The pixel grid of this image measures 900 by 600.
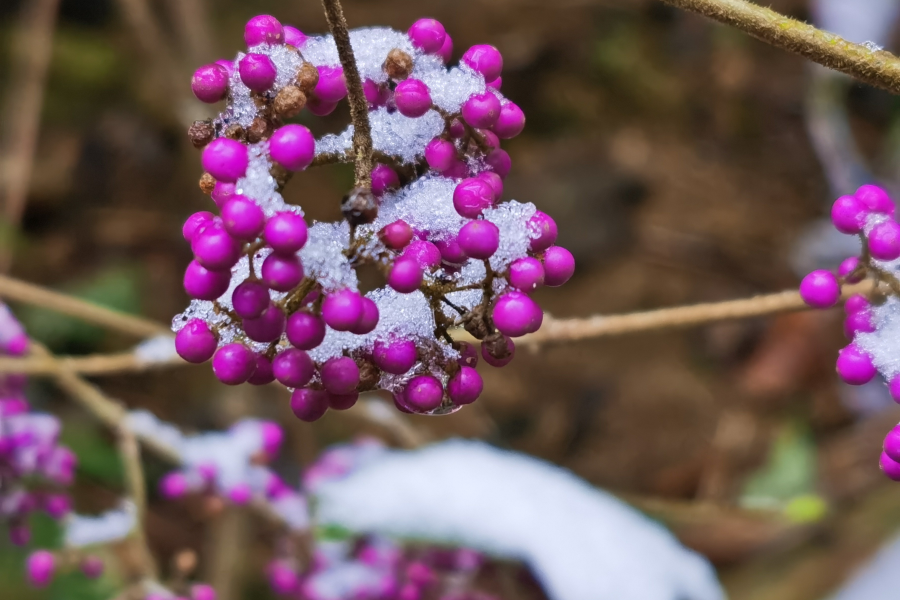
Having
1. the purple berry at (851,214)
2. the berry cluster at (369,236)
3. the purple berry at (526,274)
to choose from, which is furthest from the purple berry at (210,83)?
the purple berry at (851,214)

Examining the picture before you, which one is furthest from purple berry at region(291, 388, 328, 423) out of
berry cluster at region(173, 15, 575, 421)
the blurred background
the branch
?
the blurred background

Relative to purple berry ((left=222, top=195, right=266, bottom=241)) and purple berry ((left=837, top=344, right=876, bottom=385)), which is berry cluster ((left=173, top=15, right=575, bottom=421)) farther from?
purple berry ((left=837, top=344, right=876, bottom=385))

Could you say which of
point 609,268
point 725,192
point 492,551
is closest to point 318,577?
→ point 492,551

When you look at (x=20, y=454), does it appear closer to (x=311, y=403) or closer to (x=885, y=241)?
(x=311, y=403)

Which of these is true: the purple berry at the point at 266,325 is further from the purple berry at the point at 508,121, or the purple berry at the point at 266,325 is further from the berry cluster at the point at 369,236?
the purple berry at the point at 508,121

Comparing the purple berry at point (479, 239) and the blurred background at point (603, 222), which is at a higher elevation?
the blurred background at point (603, 222)
